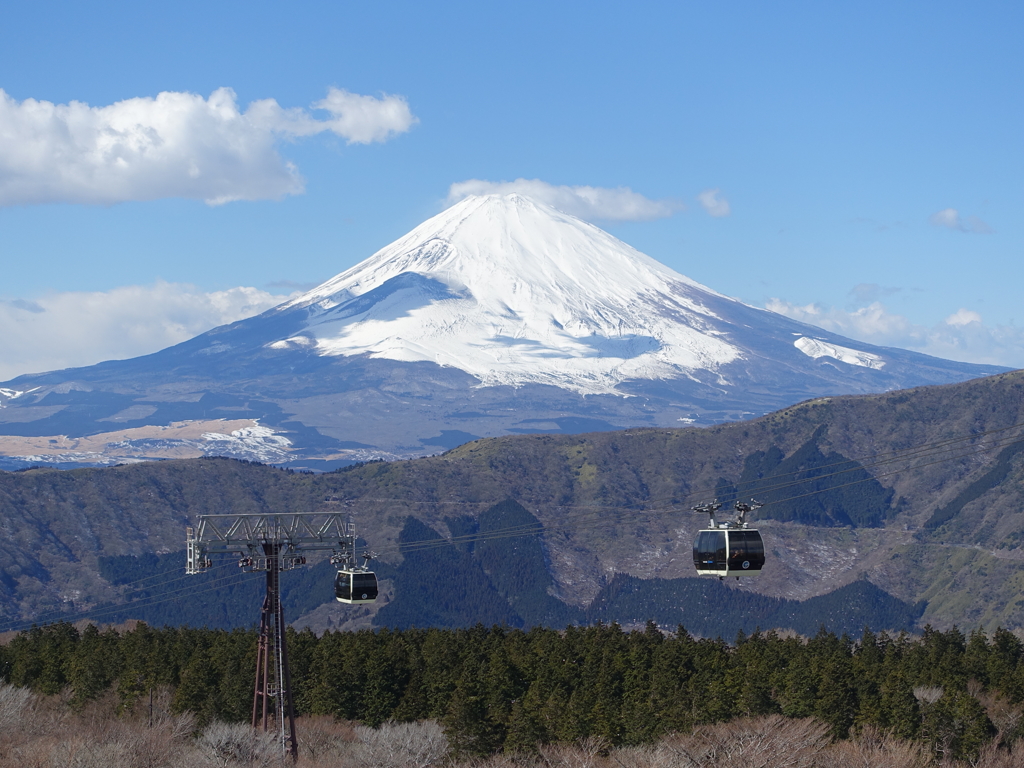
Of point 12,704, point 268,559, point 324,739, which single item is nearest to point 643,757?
point 268,559

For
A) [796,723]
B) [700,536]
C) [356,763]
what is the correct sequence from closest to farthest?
[700,536] < [356,763] < [796,723]

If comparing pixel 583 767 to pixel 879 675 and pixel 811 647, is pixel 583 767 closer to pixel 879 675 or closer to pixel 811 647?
pixel 879 675

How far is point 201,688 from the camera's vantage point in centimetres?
10438

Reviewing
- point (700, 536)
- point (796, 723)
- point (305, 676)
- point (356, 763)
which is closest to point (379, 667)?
point (305, 676)

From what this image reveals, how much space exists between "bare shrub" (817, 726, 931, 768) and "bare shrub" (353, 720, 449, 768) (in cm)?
2460

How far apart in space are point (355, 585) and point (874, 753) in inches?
1232

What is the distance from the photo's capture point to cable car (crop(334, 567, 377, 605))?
74562 mm

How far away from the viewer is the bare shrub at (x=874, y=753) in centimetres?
7840

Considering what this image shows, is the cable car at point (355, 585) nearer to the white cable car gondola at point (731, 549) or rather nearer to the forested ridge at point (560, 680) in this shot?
the white cable car gondola at point (731, 549)

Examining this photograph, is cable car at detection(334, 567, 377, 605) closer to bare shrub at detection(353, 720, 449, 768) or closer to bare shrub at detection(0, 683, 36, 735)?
bare shrub at detection(353, 720, 449, 768)

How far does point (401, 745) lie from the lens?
308ft

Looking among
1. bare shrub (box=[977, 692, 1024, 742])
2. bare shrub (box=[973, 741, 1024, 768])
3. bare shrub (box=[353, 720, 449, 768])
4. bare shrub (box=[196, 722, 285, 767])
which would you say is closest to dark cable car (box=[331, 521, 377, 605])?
bare shrub (box=[196, 722, 285, 767])

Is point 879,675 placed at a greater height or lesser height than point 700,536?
lesser

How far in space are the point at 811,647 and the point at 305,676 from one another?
41.6 meters
